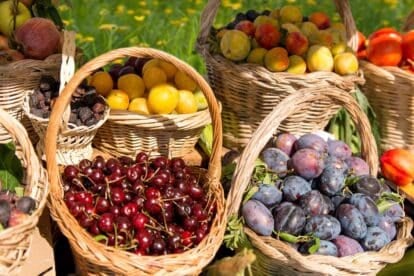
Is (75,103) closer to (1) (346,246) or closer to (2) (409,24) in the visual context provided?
(1) (346,246)

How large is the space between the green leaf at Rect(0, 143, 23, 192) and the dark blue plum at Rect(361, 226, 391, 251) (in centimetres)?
100

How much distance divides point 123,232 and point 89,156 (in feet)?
1.80

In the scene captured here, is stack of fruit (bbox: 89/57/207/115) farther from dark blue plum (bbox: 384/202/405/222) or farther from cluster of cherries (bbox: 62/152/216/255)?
dark blue plum (bbox: 384/202/405/222)

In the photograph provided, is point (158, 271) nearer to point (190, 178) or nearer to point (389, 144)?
point (190, 178)

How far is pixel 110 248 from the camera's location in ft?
5.13

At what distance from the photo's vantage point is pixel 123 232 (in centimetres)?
162

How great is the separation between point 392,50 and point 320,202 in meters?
0.84

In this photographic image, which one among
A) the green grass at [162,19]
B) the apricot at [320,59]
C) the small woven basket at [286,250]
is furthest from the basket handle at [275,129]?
the green grass at [162,19]

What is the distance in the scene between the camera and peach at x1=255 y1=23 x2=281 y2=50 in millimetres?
2283

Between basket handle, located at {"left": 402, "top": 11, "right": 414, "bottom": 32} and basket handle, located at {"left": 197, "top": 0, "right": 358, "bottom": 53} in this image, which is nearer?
basket handle, located at {"left": 197, "top": 0, "right": 358, "bottom": 53}

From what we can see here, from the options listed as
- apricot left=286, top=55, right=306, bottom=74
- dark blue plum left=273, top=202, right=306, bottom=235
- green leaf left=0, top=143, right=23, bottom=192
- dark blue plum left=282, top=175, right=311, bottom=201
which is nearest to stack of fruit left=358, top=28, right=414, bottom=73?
apricot left=286, top=55, right=306, bottom=74

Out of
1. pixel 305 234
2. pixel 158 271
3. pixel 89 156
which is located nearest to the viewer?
pixel 158 271

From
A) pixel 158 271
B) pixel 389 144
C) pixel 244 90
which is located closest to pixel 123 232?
pixel 158 271

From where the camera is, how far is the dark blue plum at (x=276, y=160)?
188cm
